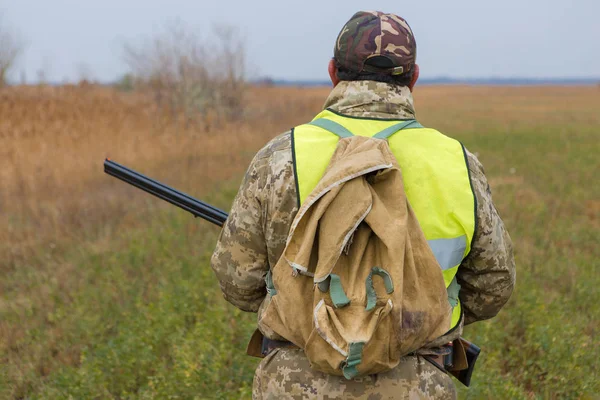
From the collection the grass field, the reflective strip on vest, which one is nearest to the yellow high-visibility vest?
the reflective strip on vest

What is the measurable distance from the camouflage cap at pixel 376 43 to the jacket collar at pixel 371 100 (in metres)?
0.05

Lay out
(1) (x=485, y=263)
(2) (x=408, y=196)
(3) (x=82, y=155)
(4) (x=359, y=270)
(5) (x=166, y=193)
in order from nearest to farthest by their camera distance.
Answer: (4) (x=359, y=270) → (2) (x=408, y=196) → (1) (x=485, y=263) → (5) (x=166, y=193) → (3) (x=82, y=155)

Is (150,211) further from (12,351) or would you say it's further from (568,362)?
(568,362)

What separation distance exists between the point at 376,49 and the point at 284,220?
596 millimetres

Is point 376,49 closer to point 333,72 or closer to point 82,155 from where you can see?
point 333,72

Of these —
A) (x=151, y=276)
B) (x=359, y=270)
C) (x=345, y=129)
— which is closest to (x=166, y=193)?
(x=345, y=129)

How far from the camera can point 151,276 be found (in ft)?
19.9

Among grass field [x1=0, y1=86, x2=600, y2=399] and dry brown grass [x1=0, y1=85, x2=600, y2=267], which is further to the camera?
dry brown grass [x1=0, y1=85, x2=600, y2=267]

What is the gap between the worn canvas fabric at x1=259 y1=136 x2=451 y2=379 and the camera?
163cm

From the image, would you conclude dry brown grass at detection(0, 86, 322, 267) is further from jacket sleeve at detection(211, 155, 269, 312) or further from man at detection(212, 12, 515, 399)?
man at detection(212, 12, 515, 399)

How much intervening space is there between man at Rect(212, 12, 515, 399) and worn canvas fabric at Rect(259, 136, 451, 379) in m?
0.16

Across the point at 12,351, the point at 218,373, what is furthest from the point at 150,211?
the point at 218,373

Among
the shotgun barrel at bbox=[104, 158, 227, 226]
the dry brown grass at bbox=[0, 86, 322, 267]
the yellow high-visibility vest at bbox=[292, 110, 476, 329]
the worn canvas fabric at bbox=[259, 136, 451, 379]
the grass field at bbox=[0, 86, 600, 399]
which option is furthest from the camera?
the dry brown grass at bbox=[0, 86, 322, 267]

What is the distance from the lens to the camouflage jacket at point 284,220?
1921mm
